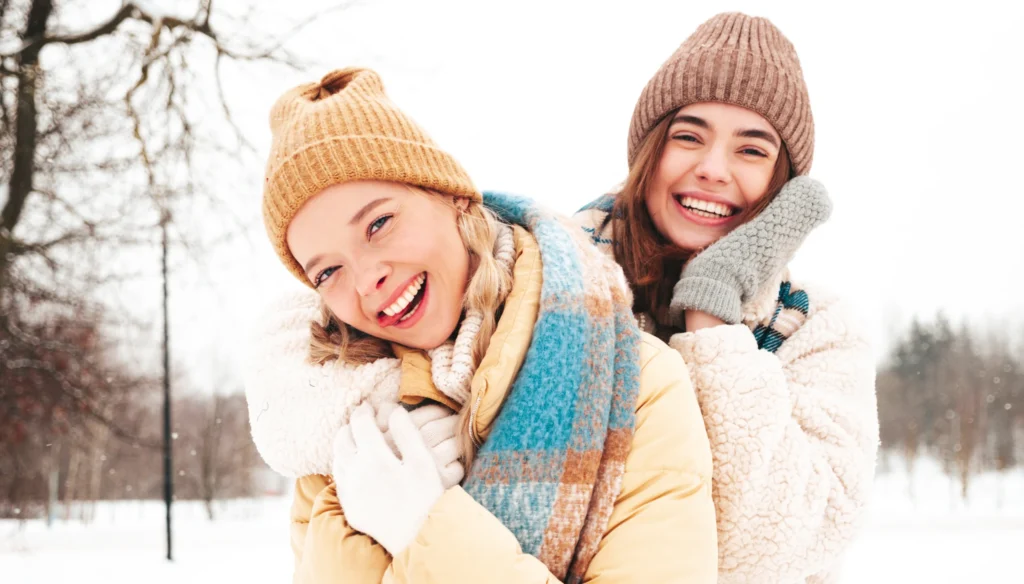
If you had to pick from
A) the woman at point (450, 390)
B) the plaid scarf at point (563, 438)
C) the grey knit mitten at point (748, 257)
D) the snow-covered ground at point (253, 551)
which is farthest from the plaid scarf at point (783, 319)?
the snow-covered ground at point (253, 551)

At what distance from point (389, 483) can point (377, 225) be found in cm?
47

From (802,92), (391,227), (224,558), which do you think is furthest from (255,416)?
(224,558)

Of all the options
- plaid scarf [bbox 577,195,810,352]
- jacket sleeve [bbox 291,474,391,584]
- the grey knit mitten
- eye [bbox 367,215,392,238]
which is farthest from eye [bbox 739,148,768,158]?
jacket sleeve [bbox 291,474,391,584]

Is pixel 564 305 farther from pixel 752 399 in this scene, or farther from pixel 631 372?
pixel 752 399

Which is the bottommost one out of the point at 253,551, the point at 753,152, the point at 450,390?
the point at 253,551

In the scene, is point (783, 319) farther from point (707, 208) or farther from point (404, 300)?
point (404, 300)

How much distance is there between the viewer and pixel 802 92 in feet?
5.56

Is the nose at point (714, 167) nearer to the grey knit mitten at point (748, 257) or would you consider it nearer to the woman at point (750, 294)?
the woman at point (750, 294)

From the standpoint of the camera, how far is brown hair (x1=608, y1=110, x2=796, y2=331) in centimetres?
168

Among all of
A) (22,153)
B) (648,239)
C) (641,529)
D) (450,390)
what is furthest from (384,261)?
(22,153)

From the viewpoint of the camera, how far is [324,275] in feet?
4.10

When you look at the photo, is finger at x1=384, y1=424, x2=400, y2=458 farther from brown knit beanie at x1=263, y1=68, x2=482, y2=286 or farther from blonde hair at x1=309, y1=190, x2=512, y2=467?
brown knit beanie at x1=263, y1=68, x2=482, y2=286

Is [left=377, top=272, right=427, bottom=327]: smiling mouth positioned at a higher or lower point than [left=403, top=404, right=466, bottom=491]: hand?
higher

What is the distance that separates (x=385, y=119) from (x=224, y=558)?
32.8 ft
